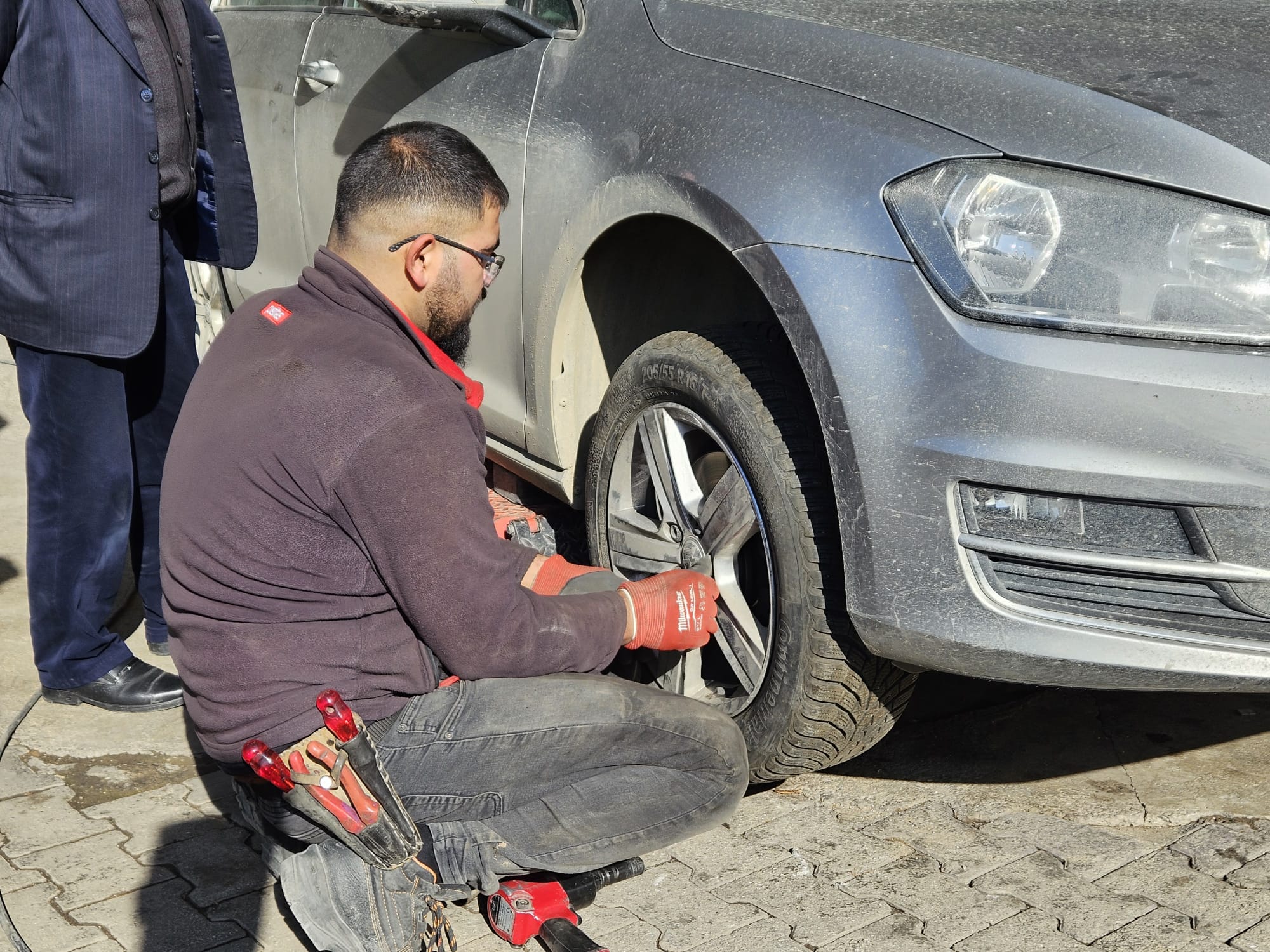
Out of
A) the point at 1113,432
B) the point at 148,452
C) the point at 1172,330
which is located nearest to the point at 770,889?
the point at 1113,432

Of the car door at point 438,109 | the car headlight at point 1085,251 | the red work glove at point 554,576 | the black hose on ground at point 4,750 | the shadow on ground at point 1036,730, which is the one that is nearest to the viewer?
the car headlight at point 1085,251

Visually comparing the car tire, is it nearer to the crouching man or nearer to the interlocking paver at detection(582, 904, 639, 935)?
the crouching man

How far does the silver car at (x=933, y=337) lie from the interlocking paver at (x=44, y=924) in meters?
1.16

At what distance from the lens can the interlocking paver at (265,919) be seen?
2232 millimetres

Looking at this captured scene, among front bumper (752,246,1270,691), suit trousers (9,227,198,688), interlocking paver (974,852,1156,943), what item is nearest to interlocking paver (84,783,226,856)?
suit trousers (9,227,198,688)

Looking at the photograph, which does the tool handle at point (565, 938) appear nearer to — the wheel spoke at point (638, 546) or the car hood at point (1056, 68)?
the wheel spoke at point (638, 546)

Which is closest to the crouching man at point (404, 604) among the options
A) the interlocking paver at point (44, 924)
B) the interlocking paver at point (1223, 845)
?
the interlocking paver at point (44, 924)

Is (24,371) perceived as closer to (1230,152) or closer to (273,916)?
(273,916)

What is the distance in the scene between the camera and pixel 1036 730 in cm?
288

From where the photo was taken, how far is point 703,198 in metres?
2.29

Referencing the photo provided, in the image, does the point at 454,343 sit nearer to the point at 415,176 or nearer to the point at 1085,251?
the point at 415,176

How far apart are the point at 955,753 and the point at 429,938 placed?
122 centimetres

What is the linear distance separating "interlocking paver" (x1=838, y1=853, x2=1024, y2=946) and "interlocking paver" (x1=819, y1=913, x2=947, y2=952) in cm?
2

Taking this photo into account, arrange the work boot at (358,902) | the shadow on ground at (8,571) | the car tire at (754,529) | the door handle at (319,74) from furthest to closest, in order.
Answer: the shadow on ground at (8,571) → the door handle at (319,74) → the car tire at (754,529) → the work boot at (358,902)
